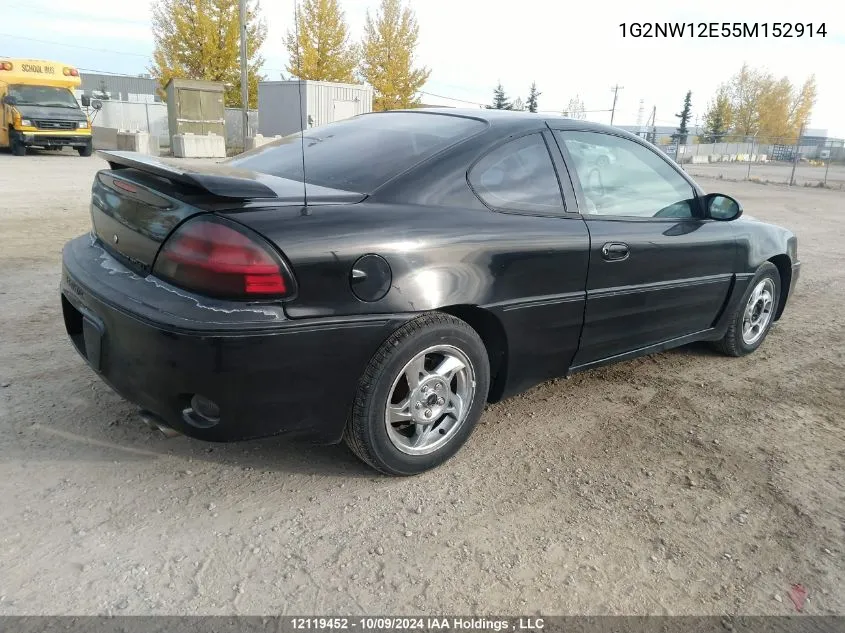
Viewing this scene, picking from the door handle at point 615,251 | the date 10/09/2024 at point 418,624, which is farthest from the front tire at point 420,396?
the door handle at point 615,251

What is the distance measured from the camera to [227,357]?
7.24 feet

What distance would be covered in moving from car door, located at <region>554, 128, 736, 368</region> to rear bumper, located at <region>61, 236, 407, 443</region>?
51.0 inches

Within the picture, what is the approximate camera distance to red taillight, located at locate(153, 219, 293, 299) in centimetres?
222

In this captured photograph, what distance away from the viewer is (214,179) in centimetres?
231

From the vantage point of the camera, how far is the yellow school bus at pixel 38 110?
18922 millimetres

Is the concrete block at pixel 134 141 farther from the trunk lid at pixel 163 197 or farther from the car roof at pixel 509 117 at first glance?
the trunk lid at pixel 163 197

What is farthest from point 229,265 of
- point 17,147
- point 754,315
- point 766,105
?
point 766,105

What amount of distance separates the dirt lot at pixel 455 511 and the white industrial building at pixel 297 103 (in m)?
23.0

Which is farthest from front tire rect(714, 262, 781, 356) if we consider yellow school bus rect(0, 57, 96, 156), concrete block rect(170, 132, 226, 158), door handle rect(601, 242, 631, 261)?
yellow school bus rect(0, 57, 96, 156)

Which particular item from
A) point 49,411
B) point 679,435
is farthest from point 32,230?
point 679,435

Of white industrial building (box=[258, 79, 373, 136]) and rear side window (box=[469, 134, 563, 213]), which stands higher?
white industrial building (box=[258, 79, 373, 136])

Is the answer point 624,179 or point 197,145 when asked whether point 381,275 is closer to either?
point 624,179

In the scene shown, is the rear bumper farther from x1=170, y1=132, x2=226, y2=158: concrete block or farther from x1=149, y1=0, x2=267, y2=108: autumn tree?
x1=149, y1=0, x2=267, y2=108: autumn tree

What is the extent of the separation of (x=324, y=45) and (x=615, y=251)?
30818mm
